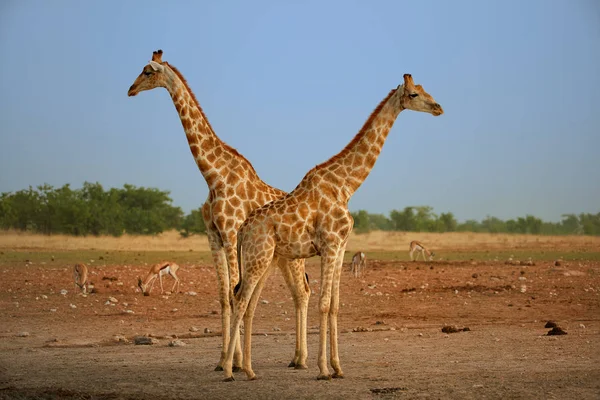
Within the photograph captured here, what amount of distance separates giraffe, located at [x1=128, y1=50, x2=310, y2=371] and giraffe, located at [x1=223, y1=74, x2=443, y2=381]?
0.50m

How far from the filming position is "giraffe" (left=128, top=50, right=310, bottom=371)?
11211mm

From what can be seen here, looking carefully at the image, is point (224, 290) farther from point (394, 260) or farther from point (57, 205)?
point (57, 205)

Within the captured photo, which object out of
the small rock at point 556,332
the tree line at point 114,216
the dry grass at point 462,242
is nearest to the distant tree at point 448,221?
the tree line at point 114,216

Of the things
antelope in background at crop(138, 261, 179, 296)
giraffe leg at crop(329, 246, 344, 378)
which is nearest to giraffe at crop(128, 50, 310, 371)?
giraffe leg at crop(329, 246, 344, 378)

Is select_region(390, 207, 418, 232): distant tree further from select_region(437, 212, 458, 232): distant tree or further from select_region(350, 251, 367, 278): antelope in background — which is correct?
select_region(350, 251, 367, 278): antelope in background

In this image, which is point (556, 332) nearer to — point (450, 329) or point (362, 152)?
point (450, 329)

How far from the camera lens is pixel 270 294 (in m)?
21.1

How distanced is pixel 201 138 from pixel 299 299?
2.69m

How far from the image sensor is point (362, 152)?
1127cm

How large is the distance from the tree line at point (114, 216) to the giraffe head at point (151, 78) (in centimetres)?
3749

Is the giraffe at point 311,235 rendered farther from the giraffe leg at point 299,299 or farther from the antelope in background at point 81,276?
the antelope in background at point 81,276

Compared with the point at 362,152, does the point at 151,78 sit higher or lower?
higher

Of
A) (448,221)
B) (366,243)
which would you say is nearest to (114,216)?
(366,243)

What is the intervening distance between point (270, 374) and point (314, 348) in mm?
2463
